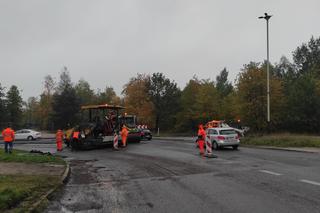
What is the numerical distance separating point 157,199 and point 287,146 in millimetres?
20203

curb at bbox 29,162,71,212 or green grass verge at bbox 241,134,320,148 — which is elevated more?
green grass verge at bbox 241,134,320,148

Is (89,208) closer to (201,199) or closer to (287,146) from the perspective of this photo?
(201,199)

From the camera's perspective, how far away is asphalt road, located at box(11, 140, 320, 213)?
8750 mm

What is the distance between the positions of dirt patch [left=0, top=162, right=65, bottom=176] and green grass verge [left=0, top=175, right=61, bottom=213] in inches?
46.2

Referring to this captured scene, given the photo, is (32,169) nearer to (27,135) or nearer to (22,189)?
(22,189)

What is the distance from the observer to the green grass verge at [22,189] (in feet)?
27.5

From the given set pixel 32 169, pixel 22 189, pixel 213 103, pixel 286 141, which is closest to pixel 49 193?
pixel 22 189

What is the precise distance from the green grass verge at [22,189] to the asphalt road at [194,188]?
1.62 ft

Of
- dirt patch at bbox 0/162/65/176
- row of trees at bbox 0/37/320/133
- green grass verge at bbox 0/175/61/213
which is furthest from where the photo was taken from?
row of trees at bbox 0/37/320/133

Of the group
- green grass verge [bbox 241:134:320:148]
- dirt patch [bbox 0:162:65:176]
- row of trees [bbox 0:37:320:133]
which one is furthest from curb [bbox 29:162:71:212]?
row of trees [bbox 0:37:320:133]

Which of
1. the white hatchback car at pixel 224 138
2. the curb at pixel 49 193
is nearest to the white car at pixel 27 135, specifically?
the white hatchback car at pixel 224 138

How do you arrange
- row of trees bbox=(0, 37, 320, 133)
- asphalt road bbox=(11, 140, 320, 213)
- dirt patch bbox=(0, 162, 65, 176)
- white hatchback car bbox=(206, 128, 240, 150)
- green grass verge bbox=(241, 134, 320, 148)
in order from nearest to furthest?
asphalt road bbox=(11, 140, 320, 213)
dirt patch bbox=(0, 162, 65, 176)
white hatchback car bbox=(206, 128, 240, 150)
green grass verge bbox=(241, 134, 320, 148)
row of trees bbox=(0, 37, 320, 133)

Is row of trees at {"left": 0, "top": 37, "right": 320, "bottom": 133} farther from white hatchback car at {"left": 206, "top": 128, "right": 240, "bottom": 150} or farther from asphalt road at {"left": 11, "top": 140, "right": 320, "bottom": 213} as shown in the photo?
asphalt road at {"left": 11, "top": 140, "right": 320, "bottom": 213}

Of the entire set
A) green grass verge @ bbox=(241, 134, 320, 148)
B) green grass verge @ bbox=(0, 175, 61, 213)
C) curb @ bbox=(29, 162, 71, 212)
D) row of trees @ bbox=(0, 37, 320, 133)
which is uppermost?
row of trees @ bbox=(0, 37, 320, 133)
